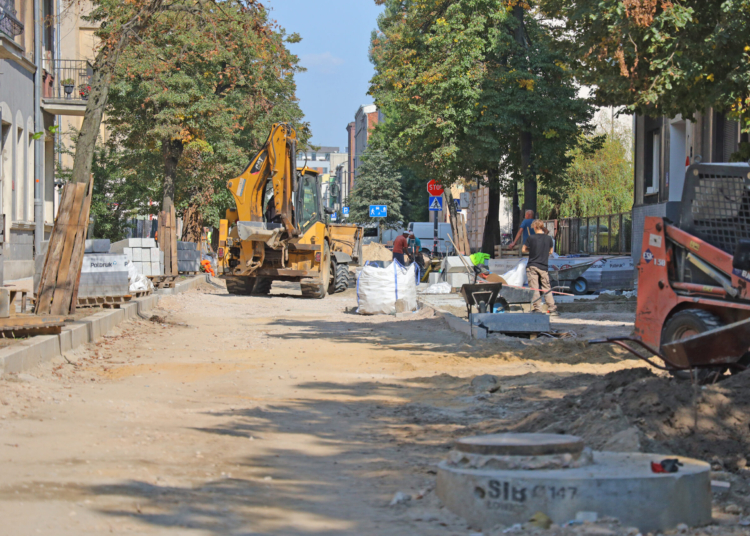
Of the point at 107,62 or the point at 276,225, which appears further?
the point at 276,225

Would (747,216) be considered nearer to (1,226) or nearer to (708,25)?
(708,25)

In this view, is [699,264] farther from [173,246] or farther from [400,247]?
[173,246]

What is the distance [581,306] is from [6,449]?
14525mm

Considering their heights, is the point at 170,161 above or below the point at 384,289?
above

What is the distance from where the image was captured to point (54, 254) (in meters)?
12.4

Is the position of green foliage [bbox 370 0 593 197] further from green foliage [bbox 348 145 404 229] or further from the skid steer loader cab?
green foliage [bbox 348 145 404 229]

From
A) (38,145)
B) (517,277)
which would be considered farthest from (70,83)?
(517,277)

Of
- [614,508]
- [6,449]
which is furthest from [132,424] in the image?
[614,508]

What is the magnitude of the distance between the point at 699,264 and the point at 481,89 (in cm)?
2091

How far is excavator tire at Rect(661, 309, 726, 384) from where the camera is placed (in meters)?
7.48

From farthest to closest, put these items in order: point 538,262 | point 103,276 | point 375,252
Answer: point 375,252 < point 538,262 < point 103,276

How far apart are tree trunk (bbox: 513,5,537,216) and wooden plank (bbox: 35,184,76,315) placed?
18.7 m

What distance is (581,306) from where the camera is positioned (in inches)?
725

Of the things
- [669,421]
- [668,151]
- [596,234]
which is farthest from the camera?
[596,234]
